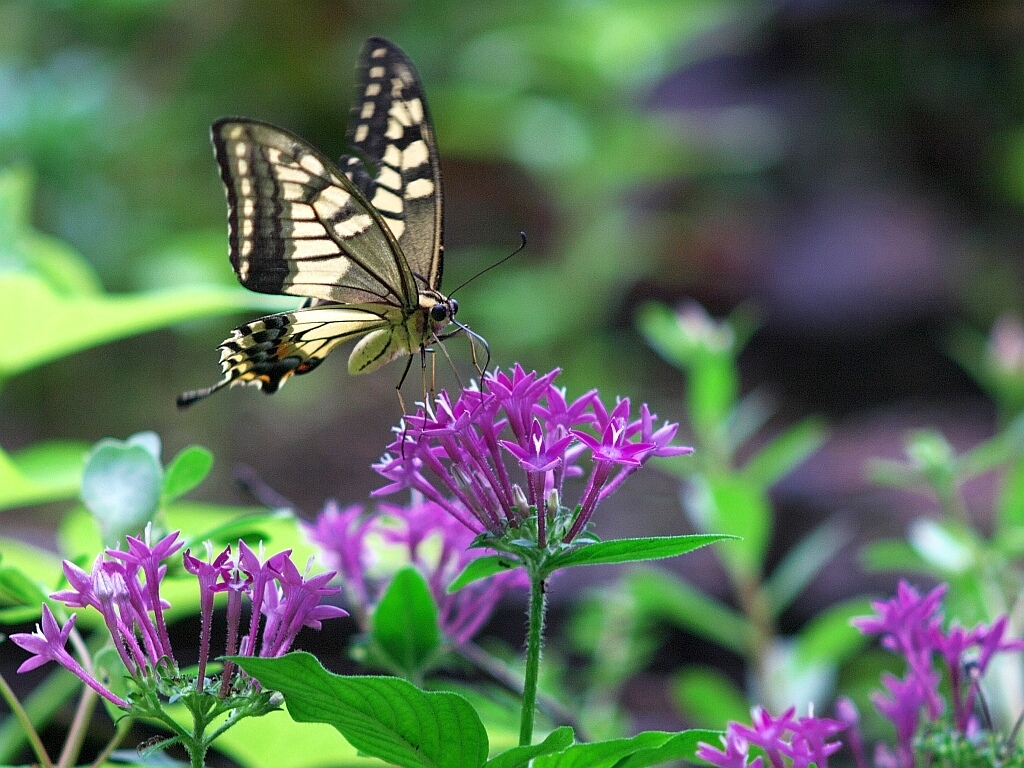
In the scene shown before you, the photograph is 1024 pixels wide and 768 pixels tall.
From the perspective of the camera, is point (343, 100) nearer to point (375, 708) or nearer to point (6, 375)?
point (6, 375)

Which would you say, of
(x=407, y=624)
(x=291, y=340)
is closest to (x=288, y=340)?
(x=291, y=340)

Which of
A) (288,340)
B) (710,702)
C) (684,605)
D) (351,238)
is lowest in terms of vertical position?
(710,702)

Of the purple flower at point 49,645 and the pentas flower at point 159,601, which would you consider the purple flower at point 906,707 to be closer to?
the pentas flower at point 159,601

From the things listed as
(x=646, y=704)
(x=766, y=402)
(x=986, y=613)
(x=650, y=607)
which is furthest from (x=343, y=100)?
(x=986, y=613)

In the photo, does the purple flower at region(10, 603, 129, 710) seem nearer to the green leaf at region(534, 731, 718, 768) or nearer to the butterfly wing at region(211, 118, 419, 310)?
the green leaf at region(534, 731, 718, 768)

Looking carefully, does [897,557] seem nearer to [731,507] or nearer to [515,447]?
[731,507]

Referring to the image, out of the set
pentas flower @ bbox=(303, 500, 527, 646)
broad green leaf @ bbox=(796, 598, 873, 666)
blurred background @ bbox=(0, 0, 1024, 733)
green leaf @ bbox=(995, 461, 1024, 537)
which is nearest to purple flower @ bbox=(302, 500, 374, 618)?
pentas flower @ bbox=(303, 500, 527, 646)
